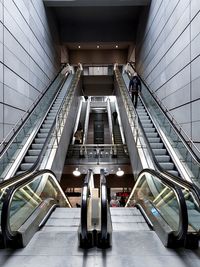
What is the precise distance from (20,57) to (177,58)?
5375 mm

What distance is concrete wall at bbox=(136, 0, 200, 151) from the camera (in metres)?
6.80

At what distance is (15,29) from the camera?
28.5ft

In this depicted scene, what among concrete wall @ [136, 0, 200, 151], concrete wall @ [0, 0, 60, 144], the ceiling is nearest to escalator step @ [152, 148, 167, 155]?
concrete wall @ [136, 0, 200, 151]

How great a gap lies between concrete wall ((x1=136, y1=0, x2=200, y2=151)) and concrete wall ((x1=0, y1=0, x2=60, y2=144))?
5200 mm

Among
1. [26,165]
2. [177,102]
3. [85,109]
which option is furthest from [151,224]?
[85,109]

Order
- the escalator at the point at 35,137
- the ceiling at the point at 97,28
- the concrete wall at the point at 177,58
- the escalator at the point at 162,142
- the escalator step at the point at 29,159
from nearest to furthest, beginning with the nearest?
the escalator at the point at 162,142
the escalator at the point at 35,137
the concrete wall at the point at 177,58
the escalator step at the point at 29,159
the ceiling at the point at 97,28

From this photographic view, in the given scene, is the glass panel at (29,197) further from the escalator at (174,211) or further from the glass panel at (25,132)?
the escalator at (174,211)

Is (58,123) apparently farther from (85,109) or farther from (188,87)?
(85,109)

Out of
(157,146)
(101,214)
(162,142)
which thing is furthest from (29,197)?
(162,142)

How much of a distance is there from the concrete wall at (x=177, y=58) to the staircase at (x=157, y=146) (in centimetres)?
85

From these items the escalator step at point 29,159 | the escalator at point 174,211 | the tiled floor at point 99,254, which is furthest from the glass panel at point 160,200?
the escalator step at point 29,159

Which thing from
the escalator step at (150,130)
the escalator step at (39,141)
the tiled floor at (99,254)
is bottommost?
the tiled floor at (99,254)

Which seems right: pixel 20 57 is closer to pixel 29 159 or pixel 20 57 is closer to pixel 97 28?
pixel 29 159

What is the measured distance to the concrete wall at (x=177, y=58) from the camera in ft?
22.3
